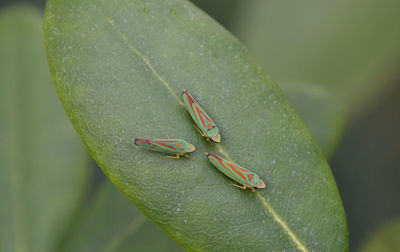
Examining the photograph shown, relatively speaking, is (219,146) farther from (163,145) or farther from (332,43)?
(332,43)

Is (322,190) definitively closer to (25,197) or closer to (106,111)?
(106,111)

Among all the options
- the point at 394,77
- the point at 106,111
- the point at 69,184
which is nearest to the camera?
the point at 106,111


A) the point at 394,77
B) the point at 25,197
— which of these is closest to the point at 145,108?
the point at 25,197

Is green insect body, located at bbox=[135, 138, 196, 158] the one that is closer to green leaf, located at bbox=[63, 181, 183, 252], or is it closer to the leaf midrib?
the leaf midrib

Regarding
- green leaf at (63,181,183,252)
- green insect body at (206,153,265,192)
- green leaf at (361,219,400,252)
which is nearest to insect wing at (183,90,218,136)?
green insect body at (206,153,265,192)

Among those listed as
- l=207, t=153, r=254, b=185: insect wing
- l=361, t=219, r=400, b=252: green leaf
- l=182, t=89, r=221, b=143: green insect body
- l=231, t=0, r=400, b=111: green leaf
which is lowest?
Result: l=361, t=219, r=400, b=252: green leaf

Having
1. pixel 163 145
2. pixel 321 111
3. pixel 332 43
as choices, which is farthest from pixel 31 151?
pixel 332 43
